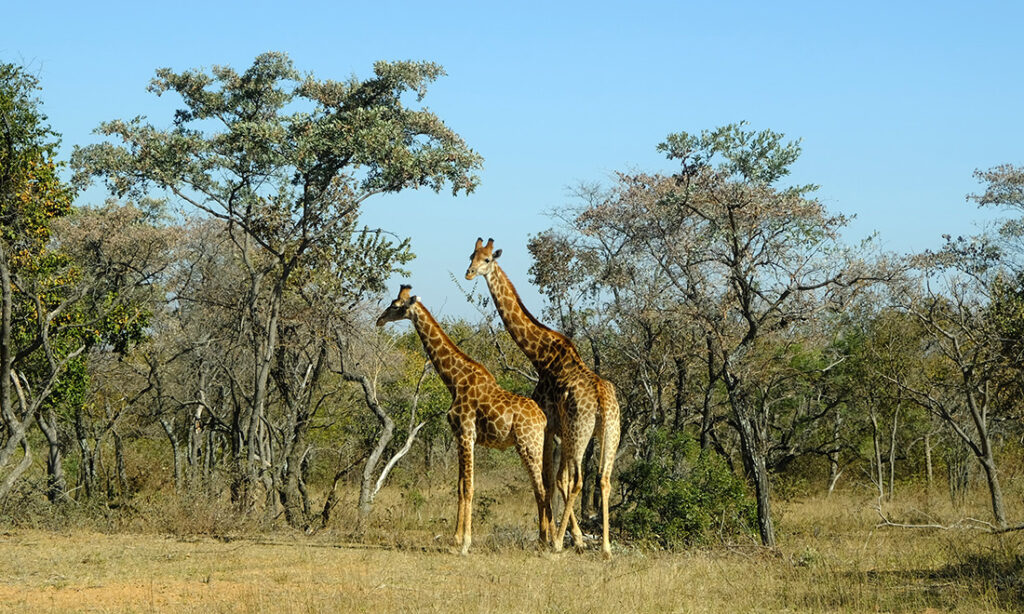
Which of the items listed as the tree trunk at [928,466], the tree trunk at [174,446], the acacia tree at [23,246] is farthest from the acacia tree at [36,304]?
the tree trunk at [928,466]

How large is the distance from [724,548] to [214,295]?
1302 centimetres

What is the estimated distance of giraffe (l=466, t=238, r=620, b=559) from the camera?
14.7 meters

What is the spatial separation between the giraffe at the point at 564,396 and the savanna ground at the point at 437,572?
933 mm

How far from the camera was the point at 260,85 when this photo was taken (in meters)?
19.2

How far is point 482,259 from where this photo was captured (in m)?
15.7

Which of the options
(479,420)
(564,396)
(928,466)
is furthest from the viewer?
(928,466)

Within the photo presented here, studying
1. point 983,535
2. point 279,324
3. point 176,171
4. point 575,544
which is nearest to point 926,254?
point 983,535

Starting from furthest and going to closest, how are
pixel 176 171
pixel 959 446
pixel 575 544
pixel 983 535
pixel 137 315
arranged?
1. pixel 959 446
2. pixel 137 315
3. pixel 176 171
4. pixel 983 535
5. pixel 575 544

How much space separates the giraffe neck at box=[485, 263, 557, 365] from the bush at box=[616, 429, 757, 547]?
10.6 ft

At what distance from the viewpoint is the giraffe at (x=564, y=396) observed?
1468cm

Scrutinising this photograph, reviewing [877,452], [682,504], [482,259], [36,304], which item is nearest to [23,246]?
[36,304]

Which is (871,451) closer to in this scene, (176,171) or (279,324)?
(279,324)

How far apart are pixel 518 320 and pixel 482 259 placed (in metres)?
1.02

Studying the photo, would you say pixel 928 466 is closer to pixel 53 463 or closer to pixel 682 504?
pixel 682 504
